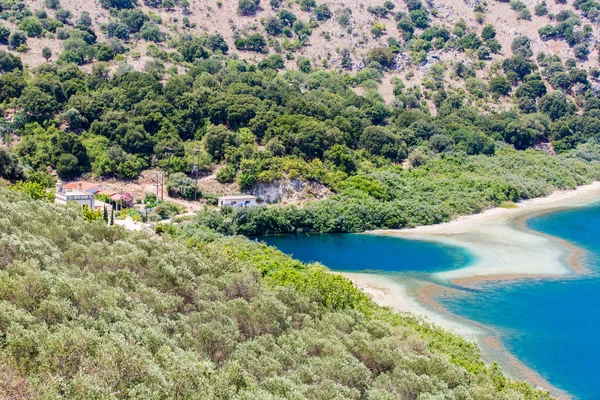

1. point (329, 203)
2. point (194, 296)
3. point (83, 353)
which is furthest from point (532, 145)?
point (83, 353)

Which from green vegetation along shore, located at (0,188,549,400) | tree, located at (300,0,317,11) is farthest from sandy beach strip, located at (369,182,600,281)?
tree, located at (300,0,317,11)

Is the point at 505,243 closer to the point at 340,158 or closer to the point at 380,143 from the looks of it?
the point at 340,158

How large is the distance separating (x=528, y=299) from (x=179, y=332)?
1198 inches

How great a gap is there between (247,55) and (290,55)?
8860 millimetres

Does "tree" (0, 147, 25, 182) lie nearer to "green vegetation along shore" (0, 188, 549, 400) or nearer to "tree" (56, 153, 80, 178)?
"tree" (56, 153, 80, 178)

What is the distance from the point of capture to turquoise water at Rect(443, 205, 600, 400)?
1296 inches

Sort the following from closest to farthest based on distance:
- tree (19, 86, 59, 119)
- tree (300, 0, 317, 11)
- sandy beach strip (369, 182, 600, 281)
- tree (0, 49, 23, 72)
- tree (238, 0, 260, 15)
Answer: sandy beach strip (369, 182, 600, 281)
tree (19, 86, 59, 119)
tree (0, 49, 23, 72)
tree (238, 0, 260, 15)
tree (300, 0, 317, 11)

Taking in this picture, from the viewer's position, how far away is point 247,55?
375 ft

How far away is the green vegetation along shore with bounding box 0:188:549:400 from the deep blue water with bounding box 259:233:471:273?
54.7ft

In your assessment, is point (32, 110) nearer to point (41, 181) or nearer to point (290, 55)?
point (41, 181)

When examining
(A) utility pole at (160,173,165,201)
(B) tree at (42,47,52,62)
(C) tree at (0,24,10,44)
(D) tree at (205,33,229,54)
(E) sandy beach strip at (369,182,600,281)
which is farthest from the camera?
(D) tree at (205,33,229,54)

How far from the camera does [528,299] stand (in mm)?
44062

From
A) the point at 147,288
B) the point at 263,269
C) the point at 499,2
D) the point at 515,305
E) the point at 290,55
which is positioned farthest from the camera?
the point at 499,2

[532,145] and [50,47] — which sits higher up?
[50,47]
